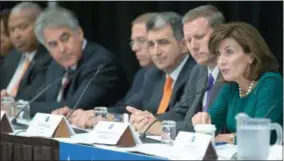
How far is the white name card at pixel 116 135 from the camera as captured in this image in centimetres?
363

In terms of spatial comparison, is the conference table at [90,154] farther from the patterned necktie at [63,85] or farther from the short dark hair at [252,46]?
the patterned necktie at [63,85]

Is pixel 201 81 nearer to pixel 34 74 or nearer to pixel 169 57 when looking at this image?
pixel 169 57

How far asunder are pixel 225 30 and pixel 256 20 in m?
1.94

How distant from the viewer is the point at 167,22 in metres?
4.94

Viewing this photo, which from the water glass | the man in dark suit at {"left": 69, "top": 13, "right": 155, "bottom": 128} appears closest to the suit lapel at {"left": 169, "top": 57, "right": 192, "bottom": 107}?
the man in dark suit at {"left": 69, "top": 13, "right": 155, "bottom": 128}

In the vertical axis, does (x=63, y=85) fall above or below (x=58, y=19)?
below

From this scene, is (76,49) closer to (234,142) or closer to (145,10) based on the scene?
(145,10)

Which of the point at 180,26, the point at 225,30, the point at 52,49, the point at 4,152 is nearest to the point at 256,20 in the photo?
the point at 180,26

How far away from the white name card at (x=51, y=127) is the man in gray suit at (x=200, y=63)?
419mm

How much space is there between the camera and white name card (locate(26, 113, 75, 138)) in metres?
4.08

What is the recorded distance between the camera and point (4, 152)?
4320mm

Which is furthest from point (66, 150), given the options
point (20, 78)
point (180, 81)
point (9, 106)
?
point (20, 78)

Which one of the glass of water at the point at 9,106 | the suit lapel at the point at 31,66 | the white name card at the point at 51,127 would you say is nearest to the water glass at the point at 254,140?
the white name card at the point at 51,127

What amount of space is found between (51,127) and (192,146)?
1093 millimetres
